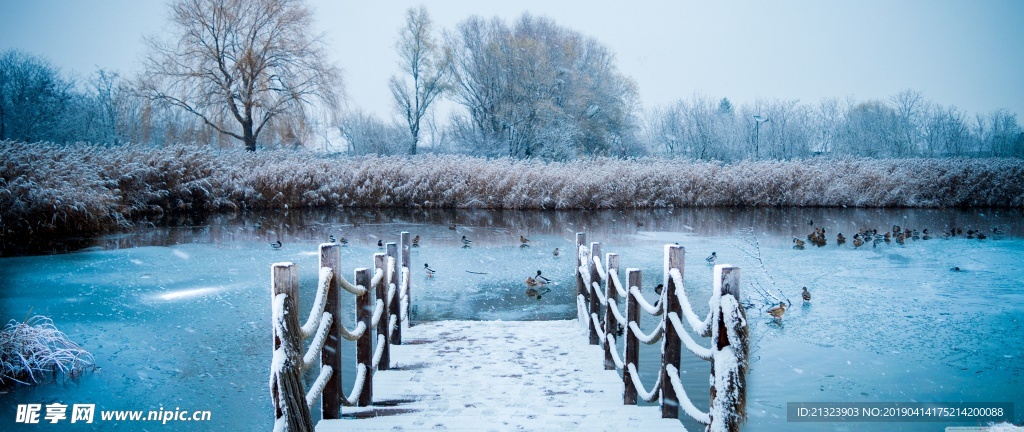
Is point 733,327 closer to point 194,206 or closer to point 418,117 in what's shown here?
point 194,206

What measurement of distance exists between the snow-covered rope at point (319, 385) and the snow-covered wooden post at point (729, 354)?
6.47 ft

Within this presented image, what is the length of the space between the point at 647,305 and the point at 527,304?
478cm

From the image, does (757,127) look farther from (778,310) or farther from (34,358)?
(34,358)

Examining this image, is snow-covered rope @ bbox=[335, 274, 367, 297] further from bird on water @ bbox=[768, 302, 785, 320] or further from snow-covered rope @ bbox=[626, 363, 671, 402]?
bird on water @ bbox=[768, 302, 785, 320]

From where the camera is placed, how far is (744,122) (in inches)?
1738

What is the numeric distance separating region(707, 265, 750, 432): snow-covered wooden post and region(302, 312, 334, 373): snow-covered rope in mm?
1903

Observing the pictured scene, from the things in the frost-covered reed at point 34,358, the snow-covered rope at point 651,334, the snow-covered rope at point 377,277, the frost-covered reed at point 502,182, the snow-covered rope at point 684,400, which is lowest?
the frost-covered reed at point 34,358

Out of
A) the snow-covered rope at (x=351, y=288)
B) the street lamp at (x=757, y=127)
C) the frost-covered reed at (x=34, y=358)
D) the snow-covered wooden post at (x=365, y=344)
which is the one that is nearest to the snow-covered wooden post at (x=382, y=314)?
the snow-covered wooden post at (x=365, y=344)

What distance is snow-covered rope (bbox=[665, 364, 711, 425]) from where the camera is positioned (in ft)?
→ 11.5

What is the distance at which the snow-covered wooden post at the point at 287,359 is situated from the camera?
275 centimetres

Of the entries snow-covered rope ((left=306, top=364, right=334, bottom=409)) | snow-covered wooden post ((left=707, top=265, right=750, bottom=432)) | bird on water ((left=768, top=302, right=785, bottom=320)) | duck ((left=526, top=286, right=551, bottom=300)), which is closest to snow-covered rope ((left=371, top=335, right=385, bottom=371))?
snow-covered rope ((left=306, top=364, right=334, bottom=409))

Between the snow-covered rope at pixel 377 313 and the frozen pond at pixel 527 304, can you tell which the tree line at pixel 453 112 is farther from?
the snow-covered rope at pixel 377 313

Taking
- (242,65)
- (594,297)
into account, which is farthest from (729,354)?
(242,65)

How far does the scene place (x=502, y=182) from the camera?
23516 mm
